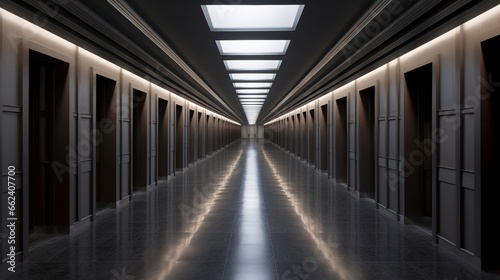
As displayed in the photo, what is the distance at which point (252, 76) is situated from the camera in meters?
14.7

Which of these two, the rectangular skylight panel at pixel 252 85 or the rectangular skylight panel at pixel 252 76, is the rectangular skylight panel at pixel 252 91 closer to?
the rectangular skylight panel at pixel 252 85

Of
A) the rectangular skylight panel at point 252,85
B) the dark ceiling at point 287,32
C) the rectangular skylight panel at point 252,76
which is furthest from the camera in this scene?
the rectangular skylight panel at point 252,85

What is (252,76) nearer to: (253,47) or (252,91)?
(253,47)

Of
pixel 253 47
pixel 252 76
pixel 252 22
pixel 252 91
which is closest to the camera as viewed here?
pixel 252 22

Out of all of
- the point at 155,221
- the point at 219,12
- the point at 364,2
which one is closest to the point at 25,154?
the point at 155,221

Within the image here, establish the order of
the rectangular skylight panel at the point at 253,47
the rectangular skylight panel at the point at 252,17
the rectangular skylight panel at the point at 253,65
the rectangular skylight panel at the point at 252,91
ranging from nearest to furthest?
the rectangular skylight panel at the point at 252,17
the rectangular skylight panel at the point at 253,47
the rectangular skylight panel at the point at 253,65
the rectangular skylight panel at the point at 252,91

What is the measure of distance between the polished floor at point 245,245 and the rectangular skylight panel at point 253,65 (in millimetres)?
4799

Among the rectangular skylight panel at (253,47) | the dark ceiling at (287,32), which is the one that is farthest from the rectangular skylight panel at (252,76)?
the rectangular skylight panel at (253,47)

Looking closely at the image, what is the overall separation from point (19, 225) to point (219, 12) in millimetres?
5247

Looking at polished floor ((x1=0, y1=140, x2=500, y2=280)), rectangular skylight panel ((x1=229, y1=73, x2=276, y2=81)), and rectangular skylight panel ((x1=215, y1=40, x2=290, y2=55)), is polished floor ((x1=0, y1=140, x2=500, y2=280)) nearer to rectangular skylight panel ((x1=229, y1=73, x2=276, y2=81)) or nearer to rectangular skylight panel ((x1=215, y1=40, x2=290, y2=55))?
rectangular skylight panel ((x1=215, y1=40, x2=290, y2=55))

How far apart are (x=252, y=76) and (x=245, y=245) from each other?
9919mm

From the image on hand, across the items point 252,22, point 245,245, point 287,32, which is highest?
point 252,22

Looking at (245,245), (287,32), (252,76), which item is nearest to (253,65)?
(252,76)

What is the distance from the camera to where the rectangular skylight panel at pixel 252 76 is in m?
14.2
